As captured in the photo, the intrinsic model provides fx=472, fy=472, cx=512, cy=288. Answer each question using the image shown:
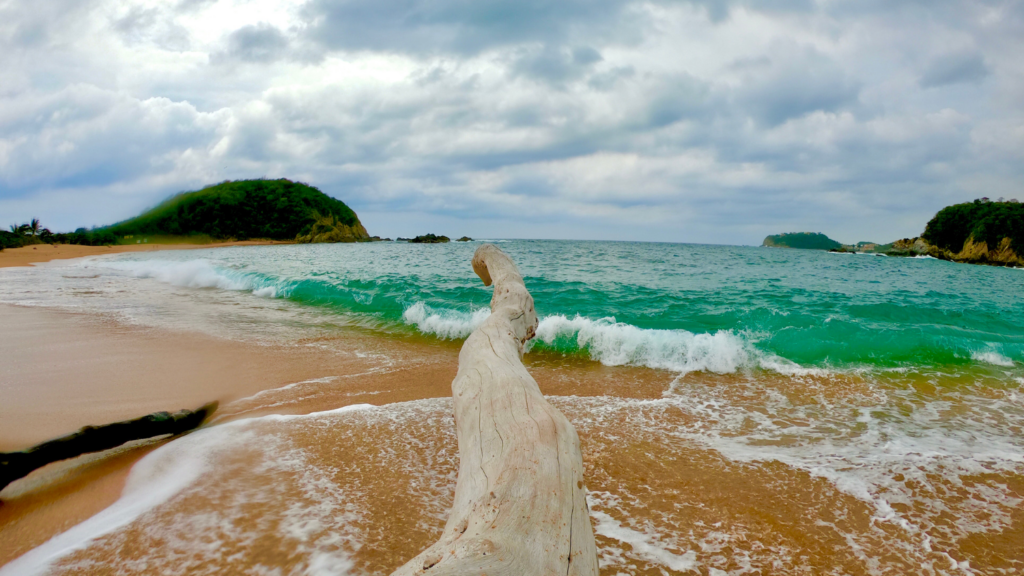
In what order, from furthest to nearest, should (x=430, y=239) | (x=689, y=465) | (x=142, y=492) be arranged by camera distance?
(x=430, y=239)
(x=689, y=465)
(x=142, y=492)

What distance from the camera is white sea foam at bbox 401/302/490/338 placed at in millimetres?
8273

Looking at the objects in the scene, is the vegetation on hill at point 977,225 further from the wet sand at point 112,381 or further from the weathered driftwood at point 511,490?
the weathered driftwood at point 511,490

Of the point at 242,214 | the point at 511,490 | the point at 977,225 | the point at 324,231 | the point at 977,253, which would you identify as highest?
the point at 242,214

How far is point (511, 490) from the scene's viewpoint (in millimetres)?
1636

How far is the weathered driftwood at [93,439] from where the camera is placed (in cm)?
277

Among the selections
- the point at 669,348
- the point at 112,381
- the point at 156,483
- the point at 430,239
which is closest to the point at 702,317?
the point at 669,348

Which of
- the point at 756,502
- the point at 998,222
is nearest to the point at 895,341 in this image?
the point at 756,502

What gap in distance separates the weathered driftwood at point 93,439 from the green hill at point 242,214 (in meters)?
74.0

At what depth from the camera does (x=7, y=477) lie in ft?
8.95

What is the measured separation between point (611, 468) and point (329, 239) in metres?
76.8

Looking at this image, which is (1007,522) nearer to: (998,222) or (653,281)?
(653,281)

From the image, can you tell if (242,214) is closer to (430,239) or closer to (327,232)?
(327,232)

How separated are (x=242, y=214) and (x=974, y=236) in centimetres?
9365

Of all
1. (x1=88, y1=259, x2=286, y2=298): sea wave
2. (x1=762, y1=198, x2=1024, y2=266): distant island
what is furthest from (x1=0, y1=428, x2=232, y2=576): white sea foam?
(x1=762, y1=198, x2=1024, y2=266): distant island
